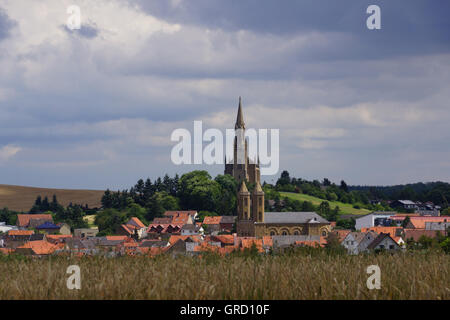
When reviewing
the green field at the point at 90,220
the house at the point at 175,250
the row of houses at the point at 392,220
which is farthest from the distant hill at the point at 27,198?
the house at the point at 175,250

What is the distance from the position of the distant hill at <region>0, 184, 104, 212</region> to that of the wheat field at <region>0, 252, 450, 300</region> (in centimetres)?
17204

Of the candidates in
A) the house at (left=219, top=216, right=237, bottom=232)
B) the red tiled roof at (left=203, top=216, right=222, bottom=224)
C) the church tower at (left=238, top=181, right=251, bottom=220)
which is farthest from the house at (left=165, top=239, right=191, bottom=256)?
the red tiled roof at (left=203, top=216, right=222, bottom=224)

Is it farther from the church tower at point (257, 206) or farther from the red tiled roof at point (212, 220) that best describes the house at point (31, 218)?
the church tower at point (257, 206)

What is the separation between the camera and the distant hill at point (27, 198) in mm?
184500

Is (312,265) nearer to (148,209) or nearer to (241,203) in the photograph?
(241,203)

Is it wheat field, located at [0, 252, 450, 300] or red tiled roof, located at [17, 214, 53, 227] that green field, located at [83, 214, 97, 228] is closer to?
red tiled roof, located at [17, 214, 53, 227]

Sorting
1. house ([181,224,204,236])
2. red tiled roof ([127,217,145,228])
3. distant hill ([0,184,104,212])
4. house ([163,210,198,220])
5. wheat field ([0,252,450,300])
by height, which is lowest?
house ([181,224,204,236])

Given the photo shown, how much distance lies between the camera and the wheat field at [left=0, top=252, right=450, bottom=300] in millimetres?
12680

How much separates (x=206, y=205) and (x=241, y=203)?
29.8m

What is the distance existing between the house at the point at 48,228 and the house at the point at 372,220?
6895 centimetres

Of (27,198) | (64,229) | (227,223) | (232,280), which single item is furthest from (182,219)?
(232,280)
